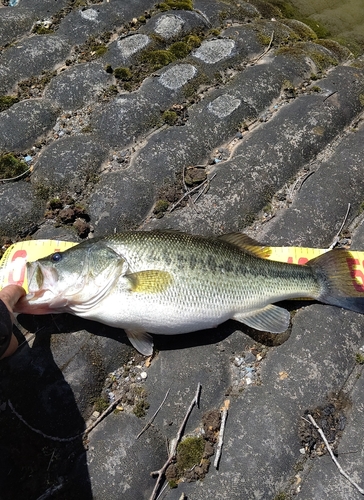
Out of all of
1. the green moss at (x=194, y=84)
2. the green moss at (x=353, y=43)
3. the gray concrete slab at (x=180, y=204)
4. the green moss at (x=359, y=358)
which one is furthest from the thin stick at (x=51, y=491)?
the green moss at (x=353, y=43)

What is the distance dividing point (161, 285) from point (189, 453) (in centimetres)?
184

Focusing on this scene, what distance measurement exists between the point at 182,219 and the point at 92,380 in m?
2.42

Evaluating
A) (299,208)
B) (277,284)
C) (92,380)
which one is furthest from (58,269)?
(299,208)

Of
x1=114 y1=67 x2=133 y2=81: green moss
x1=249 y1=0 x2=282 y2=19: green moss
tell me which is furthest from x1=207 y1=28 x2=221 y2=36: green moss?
x1=114 y1=67 x2=133 y2=81: green moss

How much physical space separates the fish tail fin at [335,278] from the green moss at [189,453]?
2.20 meters

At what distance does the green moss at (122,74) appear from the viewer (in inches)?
281

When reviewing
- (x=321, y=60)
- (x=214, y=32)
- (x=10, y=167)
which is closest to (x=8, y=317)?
(x=10, y=167)

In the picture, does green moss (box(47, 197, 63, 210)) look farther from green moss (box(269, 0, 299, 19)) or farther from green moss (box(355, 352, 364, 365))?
green moss (box(269, 0, 299, 19))

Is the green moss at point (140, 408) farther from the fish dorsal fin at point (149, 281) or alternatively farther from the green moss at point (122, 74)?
the green moss at point (122, 74)

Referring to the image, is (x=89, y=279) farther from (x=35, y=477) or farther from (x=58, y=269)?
(x=35, y=477)

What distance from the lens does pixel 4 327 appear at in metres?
4.21

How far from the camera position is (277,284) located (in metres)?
4.93

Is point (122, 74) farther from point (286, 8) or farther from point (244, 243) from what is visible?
point (286, 8)

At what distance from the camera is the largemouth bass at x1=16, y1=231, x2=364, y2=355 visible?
4.58 metres
